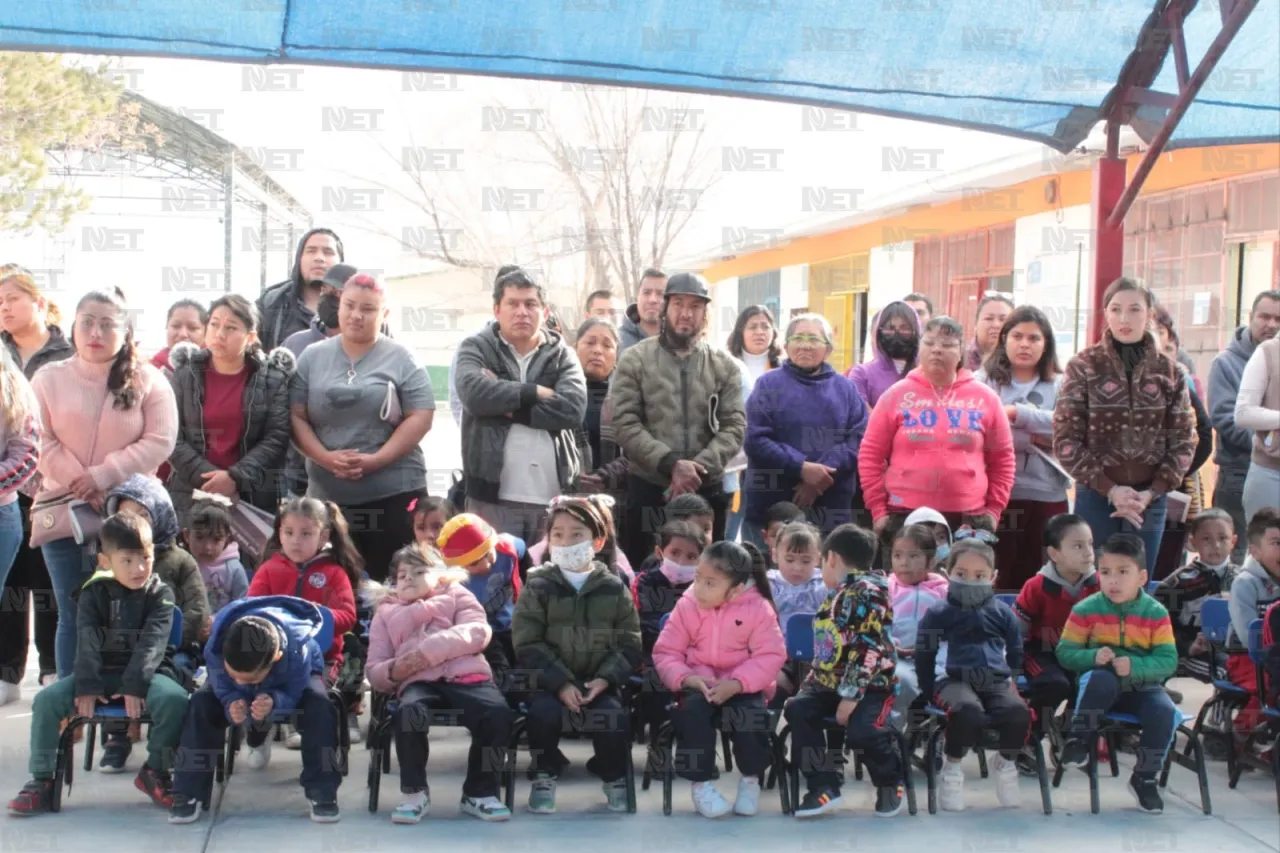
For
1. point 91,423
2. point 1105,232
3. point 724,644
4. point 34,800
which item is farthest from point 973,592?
point 91,423

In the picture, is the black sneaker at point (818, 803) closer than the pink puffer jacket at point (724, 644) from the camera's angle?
Yes

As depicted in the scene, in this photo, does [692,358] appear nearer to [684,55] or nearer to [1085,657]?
[684,55]

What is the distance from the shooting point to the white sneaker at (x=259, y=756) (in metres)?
5.02

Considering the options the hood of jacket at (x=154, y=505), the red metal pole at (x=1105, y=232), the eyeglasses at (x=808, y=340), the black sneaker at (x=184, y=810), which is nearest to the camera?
the black sneaker at (x=184, y=810)

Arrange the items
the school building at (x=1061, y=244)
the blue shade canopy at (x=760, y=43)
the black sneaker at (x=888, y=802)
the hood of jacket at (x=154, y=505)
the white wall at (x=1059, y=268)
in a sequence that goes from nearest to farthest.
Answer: the black sneaker at (x=888, y=802)
the hood of jacket at (x=154, y=505)
the blue shade canopy at (x=760, y=43)
the school building at (x=1061, y=244)
the white wall at (x=1059, y=268)

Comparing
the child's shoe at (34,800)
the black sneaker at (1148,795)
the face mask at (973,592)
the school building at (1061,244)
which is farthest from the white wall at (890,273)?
the child's shoe at (34,800)

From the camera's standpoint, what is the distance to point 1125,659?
15.5ft

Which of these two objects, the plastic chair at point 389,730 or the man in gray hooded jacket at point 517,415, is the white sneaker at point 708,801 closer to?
the plastic chair at point 389,730

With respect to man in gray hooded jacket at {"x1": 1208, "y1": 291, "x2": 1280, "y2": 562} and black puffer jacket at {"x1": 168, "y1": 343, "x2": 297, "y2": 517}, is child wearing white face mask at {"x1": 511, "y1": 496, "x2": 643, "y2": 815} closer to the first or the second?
black puffer jacket at {"x1": 168, "y1": 343, "x2": 297, "y2": 517}

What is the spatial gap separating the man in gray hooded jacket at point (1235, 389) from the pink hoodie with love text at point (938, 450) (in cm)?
166

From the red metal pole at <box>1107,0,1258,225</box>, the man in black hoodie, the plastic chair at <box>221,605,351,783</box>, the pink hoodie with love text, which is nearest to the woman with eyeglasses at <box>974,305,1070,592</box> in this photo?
the pink hoodie with love text

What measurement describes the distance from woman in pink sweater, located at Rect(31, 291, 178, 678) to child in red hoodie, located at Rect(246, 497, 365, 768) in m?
0.70

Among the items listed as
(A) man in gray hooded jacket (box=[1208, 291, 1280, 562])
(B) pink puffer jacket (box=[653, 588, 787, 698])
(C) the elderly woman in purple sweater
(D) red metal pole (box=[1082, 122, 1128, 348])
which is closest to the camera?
(B) pink puffer jacket (box=[653, 588, 787, 698])

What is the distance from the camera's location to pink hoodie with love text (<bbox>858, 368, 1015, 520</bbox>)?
5684 millimetres
